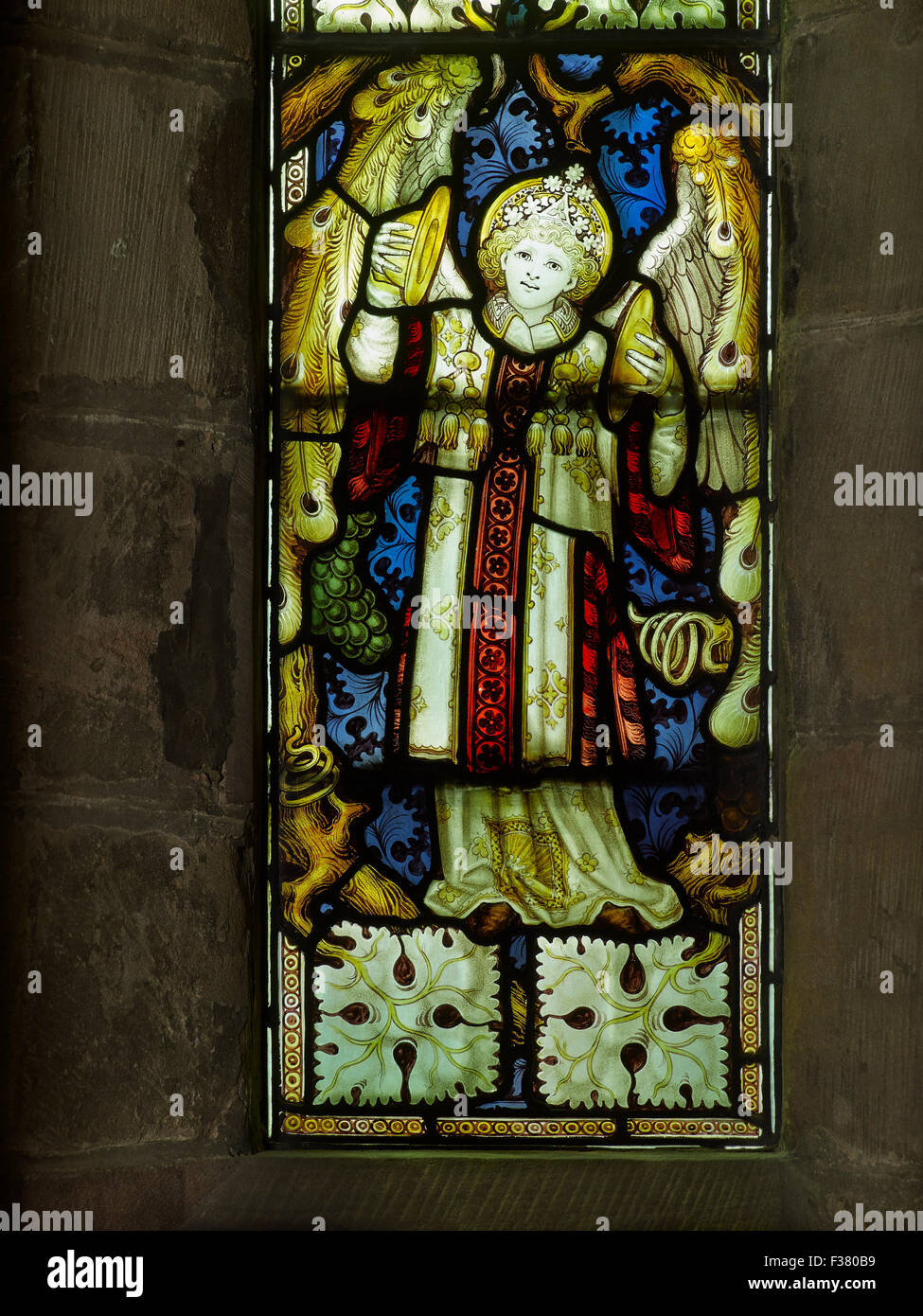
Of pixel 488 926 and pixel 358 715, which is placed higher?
pixel 358 715

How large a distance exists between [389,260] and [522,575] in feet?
2.73

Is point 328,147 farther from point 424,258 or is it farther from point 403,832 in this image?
point 403,832

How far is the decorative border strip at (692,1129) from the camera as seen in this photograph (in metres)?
2.29

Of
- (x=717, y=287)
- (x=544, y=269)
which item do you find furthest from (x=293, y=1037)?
(x=717, y=287)

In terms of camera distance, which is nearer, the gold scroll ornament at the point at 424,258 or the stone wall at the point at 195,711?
the stone wall at the point at 195,711

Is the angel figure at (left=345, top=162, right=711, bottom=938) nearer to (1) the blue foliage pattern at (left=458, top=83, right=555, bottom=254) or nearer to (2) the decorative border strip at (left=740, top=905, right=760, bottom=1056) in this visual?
(1) the blue foliage pattern at (left=458, top=83, right=555, bottom=254)

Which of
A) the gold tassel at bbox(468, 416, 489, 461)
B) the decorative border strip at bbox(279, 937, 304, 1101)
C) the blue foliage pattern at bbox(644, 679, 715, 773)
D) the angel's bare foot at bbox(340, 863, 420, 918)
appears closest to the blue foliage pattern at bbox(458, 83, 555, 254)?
the gold tassel at bbox(468, 416, 489, 461)

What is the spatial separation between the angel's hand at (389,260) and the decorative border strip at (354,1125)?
1.95 m

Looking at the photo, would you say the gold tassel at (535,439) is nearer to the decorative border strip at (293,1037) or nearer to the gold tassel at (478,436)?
the gold tassel at (478,436)

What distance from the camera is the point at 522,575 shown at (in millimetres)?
2314

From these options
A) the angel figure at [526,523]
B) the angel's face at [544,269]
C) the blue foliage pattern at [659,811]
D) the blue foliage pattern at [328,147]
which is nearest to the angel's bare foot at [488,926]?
the angel figure at [526,523]

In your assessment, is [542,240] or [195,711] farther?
[542,240]

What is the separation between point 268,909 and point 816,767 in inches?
52.2

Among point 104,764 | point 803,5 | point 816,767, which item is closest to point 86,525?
point 104,764
